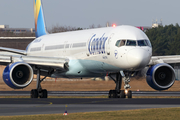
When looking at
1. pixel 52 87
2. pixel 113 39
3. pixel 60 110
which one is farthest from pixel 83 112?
pixel 52 87

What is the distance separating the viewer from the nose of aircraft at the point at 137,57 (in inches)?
1034

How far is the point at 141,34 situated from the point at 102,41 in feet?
8.99

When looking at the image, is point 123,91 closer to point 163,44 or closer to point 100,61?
point 100,61

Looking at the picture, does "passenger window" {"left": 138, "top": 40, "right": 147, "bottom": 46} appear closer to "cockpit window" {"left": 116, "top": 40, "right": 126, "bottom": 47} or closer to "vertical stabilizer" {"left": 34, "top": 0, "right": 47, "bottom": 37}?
"cockpit window" {"left": 116, "top": 40, "right": 126, "bottom": 47}

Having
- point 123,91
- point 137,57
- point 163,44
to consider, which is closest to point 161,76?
point 123,91

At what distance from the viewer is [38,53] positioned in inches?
1561

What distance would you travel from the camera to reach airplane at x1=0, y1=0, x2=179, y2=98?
27.4m

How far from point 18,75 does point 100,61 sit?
5722mm

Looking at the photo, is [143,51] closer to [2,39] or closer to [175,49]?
[2,39]

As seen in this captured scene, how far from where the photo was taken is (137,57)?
1033 inches

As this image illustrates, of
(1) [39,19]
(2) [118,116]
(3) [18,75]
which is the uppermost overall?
(1) [39,19]

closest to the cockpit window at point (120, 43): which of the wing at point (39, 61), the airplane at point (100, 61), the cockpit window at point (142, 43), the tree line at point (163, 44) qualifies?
the airplane at point (100, 61)

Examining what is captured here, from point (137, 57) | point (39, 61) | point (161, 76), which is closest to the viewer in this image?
point (137, 57)

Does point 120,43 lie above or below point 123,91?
above
